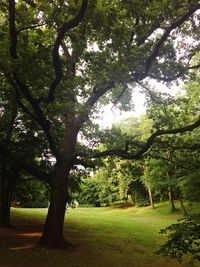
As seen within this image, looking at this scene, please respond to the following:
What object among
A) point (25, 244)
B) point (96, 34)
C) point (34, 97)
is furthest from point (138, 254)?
point (96, 34)

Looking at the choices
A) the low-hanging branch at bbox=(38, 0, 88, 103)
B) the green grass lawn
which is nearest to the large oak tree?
the low-hanging branch at bbox=(38, 0, 88, 103)

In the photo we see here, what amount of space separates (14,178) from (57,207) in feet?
28.1

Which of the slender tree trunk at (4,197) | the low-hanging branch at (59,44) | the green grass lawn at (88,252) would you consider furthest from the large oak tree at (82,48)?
the slender tree trunk at (4,197)

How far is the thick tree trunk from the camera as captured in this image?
15.9 m

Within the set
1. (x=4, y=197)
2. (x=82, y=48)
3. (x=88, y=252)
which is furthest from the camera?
(x=4, y=197)

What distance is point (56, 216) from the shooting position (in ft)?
53.4

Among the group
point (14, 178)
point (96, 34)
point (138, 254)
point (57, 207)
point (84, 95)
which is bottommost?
point (138, 254)

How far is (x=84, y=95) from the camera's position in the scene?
1498cm

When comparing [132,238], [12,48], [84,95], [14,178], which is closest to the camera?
[12,48]

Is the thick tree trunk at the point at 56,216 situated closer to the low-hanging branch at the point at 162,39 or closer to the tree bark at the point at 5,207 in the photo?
the low-hanging branch at the point at 162,39

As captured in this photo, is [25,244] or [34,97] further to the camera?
[25,244]

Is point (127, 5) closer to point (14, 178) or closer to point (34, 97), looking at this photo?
point (34, 97)

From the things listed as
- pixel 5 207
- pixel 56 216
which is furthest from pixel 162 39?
pixel 5 207

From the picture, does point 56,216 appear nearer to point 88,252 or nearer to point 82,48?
point 88,252
